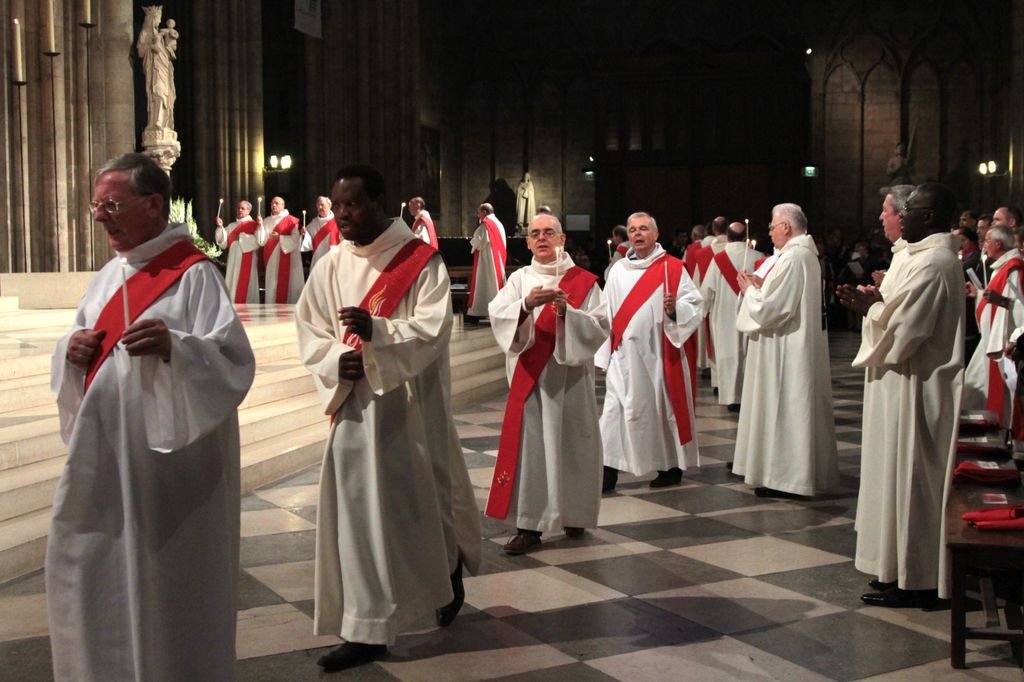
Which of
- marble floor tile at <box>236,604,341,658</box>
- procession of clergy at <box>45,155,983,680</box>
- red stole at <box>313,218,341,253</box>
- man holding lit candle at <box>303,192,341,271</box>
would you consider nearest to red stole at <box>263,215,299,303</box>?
man holding lit candle at <box>303,192,341,271</box>

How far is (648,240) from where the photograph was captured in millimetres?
7883

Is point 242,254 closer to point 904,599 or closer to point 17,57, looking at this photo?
point 17,57

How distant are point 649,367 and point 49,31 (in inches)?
298

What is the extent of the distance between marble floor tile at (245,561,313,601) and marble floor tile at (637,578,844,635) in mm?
1531

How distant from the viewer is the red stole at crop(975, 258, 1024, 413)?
28.6ft

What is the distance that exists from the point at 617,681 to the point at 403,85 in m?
21.5

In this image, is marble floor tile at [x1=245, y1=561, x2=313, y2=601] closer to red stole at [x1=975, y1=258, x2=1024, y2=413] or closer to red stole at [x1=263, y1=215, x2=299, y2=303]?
red stole at [x1=975, y1=258, x2=1024, y2=413]

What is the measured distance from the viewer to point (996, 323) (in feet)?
28.9

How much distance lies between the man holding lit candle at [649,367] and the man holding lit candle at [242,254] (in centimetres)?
872

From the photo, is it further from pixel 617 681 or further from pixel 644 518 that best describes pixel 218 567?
pixel 644 518

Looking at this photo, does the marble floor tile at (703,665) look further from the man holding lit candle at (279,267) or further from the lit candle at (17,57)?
the man holding lit candle at (279,267)

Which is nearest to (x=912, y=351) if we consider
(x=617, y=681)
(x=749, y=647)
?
(x=749, y=647)

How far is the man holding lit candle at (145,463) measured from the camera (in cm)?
A: 336

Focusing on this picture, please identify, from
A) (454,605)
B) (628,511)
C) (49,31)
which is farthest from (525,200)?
(454,605)
